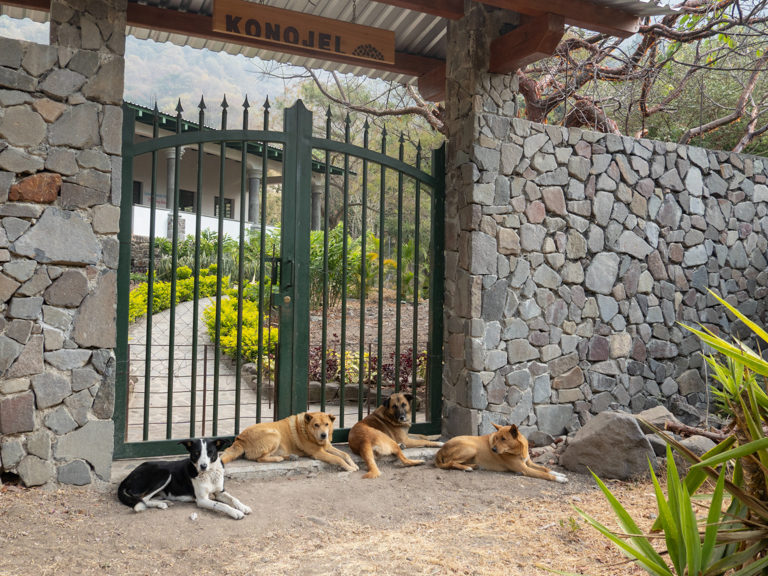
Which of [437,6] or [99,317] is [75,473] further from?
[437,6]

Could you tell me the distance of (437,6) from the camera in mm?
5473

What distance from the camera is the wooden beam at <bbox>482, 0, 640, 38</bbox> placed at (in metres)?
4.93

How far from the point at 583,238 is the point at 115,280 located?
4280mm

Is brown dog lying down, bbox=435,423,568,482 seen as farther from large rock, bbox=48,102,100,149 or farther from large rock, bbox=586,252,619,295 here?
large rock, bbox=48,102,100,149

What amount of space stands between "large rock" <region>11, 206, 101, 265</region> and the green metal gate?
0.32 m

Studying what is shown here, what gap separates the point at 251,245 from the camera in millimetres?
14164

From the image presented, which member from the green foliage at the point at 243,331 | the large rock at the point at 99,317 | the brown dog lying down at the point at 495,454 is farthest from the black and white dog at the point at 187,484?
the green foliage at the point at 243,331

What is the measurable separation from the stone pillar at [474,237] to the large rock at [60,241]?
10.0 feet

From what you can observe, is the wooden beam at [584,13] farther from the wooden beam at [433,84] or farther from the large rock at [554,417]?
the large rock at [554,417]

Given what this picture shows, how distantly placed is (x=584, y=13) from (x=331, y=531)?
4460 mm

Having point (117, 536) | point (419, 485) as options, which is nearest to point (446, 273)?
point (419, 485)

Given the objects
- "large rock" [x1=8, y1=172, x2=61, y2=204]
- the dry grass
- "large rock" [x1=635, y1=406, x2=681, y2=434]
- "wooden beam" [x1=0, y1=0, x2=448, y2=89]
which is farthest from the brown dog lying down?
"wooden beam" [x1=0, y1=0, x2=448, y2=89]

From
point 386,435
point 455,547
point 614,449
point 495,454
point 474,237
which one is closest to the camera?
point 455,547

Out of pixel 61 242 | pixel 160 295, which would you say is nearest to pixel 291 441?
pixel 61 242
